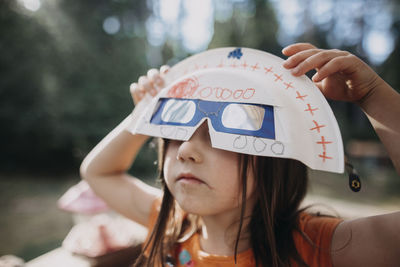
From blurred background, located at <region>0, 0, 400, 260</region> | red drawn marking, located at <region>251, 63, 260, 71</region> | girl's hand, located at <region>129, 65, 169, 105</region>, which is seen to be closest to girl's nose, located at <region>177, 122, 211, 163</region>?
red drawn marking, located at <region>251, 63, 260, 71</region>

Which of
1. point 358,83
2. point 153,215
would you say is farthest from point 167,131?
point 358,83

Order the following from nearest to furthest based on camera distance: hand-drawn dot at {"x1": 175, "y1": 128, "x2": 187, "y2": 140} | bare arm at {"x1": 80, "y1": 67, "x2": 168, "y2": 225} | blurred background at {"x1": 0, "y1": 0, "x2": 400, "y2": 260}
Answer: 1. hand-drawn dot at {"x1": 175, "y1": 128, "x2": 187, "y2": 140}
2. bare arm at {"x1": 80, "y1": 67, "x2": 168, "y2": 225}
3. blurred background at {"x1": 0, "y1": 0, "x2": 400, "y2": 260}

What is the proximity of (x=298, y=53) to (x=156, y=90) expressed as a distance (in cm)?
55

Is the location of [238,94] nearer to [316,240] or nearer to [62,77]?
[316,240]

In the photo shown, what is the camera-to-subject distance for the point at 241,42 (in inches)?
478

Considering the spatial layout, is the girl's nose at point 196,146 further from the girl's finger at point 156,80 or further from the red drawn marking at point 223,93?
the girl's finger at point 156,80

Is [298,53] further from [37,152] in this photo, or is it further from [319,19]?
[319,19]

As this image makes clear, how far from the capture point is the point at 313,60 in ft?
2.69

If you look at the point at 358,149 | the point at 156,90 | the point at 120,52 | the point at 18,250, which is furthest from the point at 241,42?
the point at 156,90

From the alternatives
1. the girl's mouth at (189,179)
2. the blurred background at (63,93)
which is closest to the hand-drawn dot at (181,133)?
the girl's mouth at (189,179)

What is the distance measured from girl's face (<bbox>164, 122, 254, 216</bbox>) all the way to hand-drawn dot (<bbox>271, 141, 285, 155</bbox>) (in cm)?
16

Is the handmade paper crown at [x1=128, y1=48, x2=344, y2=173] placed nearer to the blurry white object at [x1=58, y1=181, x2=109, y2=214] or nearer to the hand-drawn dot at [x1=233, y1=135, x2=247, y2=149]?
the hand-drawn dot at [x1=233, y1=135, x2=247, y2=149]

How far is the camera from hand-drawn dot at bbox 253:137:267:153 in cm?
73

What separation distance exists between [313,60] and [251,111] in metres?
0.24
